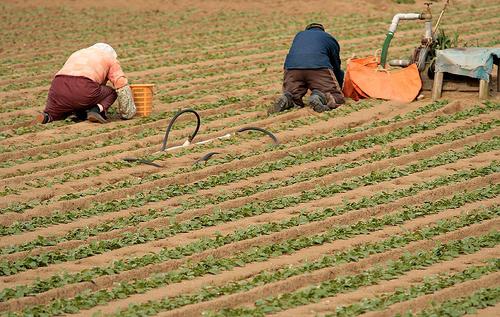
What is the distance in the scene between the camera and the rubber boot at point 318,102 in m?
11.5

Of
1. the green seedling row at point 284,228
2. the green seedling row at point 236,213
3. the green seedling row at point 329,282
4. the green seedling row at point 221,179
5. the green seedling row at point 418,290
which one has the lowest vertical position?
the green seedling row at point 221,179


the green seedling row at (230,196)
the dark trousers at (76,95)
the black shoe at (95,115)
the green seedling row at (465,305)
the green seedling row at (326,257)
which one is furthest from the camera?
the black shoe at (95,115)

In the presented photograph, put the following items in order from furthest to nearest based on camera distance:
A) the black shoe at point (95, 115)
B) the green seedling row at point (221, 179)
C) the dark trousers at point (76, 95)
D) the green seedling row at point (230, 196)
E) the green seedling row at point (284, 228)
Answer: the black shoe at point (95, 115)
the dark trousers at point (76, 95)
the green seedling row at point (221, 179)
the green seedling row at point (230, 196)
the green seedling row at point (284, 228)

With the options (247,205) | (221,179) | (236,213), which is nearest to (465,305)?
(236,213)

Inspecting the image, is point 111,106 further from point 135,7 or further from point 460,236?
point 135,7

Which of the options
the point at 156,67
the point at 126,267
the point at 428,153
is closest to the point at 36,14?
the point at 156,67

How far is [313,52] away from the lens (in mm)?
11641

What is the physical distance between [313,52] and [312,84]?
35cm

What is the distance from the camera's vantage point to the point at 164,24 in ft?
60.6

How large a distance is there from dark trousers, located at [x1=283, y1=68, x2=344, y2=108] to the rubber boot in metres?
0.07

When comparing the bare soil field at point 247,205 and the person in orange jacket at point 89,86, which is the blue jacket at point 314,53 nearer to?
the bare soil field at point 247,205

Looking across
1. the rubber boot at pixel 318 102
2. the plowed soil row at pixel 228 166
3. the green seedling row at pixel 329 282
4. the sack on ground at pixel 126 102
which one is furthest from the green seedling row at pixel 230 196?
the sack on ground at pixel 126 102

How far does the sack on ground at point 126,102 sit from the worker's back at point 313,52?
1704 millimetres

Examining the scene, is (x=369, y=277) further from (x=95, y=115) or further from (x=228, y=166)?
(x=95, y=115)
